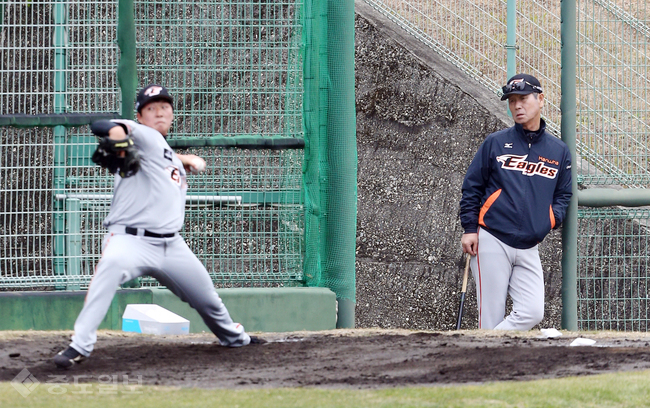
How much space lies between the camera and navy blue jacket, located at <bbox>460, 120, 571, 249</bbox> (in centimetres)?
594

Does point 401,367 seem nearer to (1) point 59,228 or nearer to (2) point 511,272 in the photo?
(2) point 511,272

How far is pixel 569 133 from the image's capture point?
661 centimetres

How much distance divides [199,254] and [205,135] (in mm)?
899

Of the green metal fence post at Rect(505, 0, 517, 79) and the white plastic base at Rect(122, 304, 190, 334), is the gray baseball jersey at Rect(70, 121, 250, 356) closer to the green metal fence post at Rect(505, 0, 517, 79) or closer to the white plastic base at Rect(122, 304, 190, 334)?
the white plastic base at Rect(122, 304, 190, 334)

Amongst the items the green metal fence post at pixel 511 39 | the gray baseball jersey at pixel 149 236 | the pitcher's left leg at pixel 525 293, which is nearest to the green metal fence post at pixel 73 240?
the gray baseball jersey at pixel 149 236

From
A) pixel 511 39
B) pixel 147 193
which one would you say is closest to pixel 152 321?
pixel 147 193

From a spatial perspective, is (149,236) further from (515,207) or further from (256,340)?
(515,207)

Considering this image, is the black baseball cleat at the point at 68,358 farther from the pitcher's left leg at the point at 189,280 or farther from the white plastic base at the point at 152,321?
the white plastic base at the point at 152,321

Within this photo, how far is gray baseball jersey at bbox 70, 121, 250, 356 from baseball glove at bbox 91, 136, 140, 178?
0.15 metres

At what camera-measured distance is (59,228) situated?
6.41 m

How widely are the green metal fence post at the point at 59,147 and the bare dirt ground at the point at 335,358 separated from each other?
46.8 inches

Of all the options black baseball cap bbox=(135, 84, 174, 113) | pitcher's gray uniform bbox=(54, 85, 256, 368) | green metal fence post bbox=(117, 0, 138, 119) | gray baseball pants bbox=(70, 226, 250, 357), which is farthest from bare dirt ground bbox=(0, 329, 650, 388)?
green metal fence post bbox=(117, 0, 138, 119)

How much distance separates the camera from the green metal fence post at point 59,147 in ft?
20.9

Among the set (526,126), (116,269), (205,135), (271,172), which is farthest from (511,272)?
(116,269)
